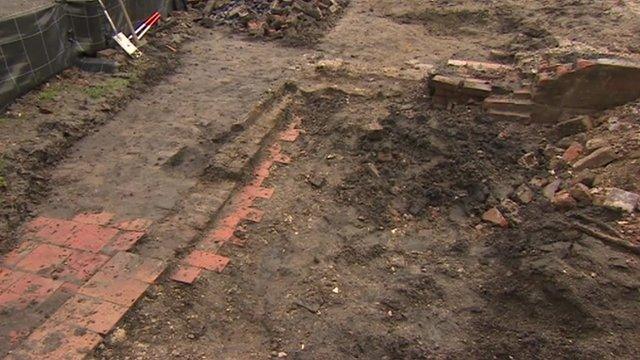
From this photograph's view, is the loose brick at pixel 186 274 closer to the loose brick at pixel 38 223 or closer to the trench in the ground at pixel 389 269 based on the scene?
the trench in the ground at pixel 389 269

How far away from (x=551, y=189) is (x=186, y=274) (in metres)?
3.12

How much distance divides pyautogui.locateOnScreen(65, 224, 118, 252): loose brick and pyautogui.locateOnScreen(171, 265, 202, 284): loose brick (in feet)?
2.22

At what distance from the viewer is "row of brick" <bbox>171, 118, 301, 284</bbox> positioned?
3.76 m

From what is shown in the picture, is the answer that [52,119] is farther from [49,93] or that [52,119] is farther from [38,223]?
[38,223]

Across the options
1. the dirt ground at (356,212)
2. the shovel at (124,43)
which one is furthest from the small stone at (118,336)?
the shovel at (124,43)

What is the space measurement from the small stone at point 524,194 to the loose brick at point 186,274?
2780mm

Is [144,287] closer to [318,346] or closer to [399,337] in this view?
[318,346]

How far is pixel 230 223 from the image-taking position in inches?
167

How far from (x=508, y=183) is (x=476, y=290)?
1.43 metres

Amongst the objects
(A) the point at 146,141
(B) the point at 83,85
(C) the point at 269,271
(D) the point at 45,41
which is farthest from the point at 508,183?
(D) the point at 45,41

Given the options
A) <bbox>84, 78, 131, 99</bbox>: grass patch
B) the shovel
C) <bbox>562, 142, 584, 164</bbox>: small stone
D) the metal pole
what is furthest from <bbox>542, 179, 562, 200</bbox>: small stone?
the metal pole

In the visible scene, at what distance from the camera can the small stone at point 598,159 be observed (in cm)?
441

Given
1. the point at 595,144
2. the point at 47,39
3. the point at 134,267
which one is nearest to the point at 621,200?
the point at 595,144

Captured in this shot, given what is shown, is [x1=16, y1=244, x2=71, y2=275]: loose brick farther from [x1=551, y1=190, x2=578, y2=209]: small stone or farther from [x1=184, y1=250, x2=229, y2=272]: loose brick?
[x1=551, y1=190, x2=578, y2=209]: small stone
